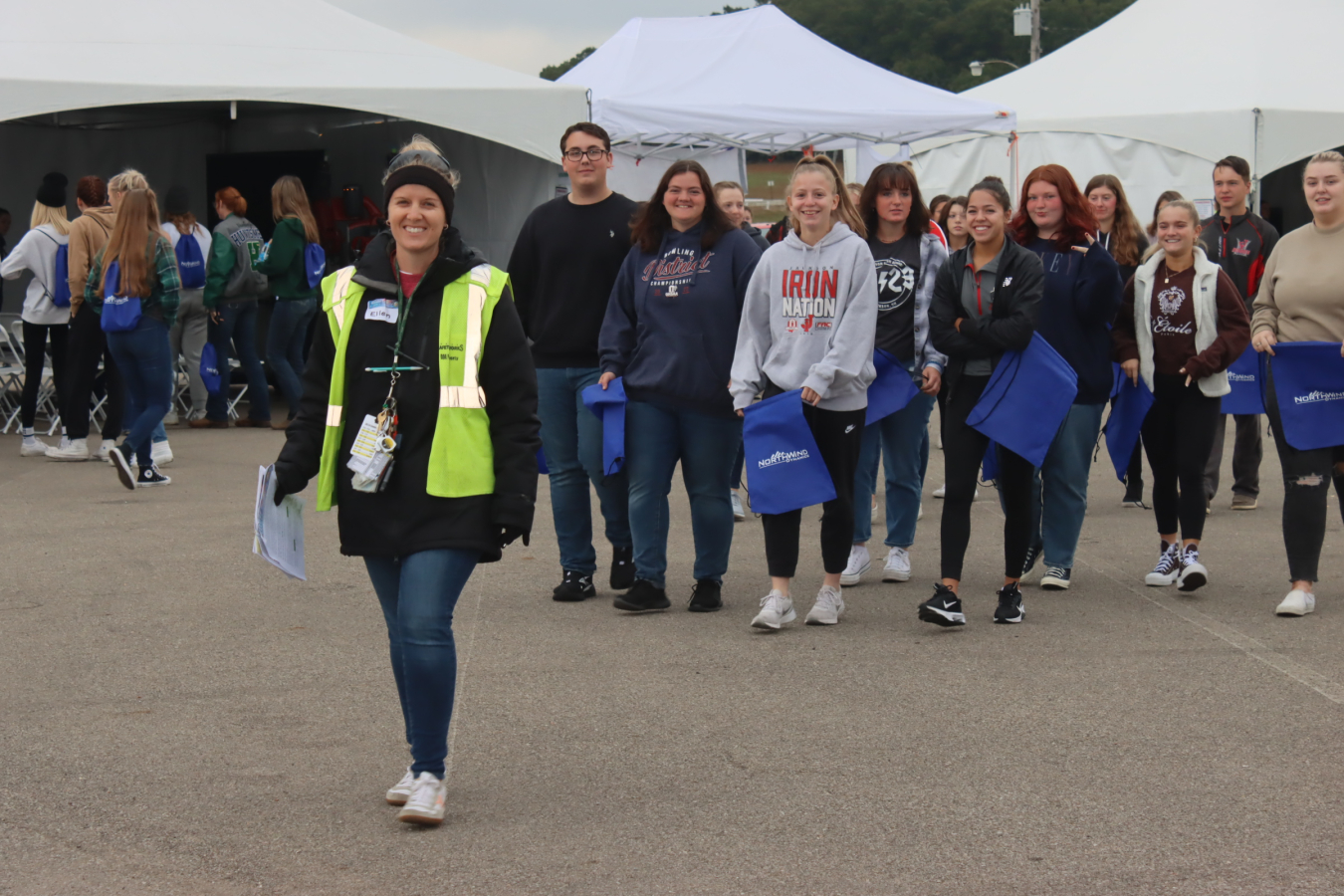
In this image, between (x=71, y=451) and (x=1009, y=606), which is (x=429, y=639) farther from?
(x=71, y=451)

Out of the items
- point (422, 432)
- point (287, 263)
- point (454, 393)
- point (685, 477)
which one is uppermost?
point (287, 263)

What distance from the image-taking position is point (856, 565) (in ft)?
22.9

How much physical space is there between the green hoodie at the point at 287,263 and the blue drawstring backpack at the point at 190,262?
0.51m

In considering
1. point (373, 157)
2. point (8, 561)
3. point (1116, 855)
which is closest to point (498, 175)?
point (373, 157)

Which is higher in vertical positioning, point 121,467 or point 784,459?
point 784,459

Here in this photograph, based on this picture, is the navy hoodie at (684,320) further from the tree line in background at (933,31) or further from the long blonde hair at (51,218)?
the tree line in background at (933,31)

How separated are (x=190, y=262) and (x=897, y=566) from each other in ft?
24.3

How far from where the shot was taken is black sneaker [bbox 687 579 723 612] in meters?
6.38

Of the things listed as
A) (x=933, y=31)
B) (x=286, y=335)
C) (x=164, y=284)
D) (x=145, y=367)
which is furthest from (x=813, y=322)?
(x=933, y=31)

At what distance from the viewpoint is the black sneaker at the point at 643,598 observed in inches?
250

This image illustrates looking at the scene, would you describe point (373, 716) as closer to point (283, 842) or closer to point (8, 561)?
point (283, 842)

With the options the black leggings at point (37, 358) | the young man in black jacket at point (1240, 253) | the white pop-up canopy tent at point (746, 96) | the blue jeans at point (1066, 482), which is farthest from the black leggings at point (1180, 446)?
the white pop-up canopy tent at point (746, 96)

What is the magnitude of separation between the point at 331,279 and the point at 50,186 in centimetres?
820

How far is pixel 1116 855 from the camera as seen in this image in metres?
3.61
